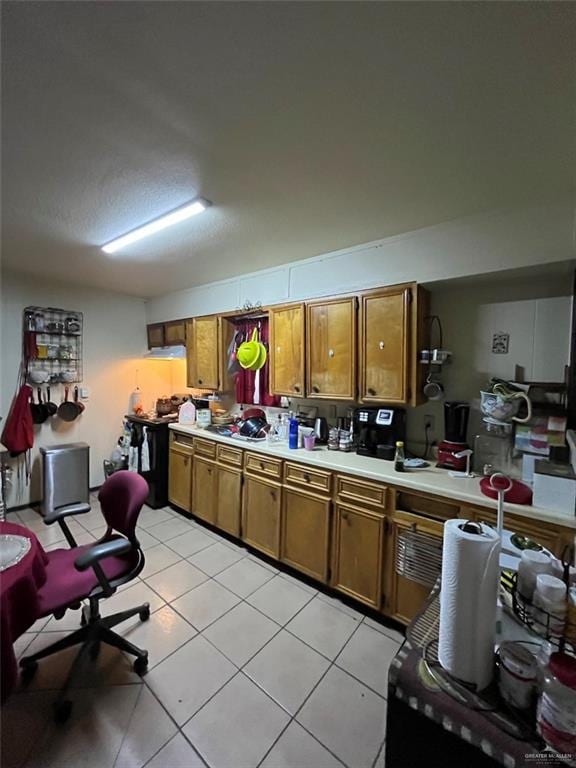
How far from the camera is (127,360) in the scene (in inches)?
166

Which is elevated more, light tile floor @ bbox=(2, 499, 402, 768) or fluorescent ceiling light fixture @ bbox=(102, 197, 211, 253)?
fluorescent ceiling light fixture @ bbox=(102, 197, 211, 253)

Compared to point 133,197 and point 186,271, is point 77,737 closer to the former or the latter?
point 133,197

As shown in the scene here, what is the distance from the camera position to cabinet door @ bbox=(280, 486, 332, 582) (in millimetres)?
2229

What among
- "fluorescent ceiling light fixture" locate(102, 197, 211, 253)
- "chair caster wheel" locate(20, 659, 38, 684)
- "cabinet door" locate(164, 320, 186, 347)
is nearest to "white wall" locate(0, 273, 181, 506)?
"cabinet door" locate(164, 320, 186, 347)

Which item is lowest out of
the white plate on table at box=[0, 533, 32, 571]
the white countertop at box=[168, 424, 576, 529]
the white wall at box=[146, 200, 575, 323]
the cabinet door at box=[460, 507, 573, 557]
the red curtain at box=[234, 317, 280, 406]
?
the white plate on table at box=[0, 533, 32, 571]

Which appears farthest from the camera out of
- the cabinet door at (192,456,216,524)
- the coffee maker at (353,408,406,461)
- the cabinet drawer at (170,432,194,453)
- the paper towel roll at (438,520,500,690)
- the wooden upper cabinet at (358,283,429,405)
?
the cabinet drawer at (170,432,194,453)

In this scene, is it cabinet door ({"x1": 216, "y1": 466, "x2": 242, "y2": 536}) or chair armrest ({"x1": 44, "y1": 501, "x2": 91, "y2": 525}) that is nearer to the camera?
chair armrest ({"x1": 44, "y1": 501, "x2": 91, "y2": 525})

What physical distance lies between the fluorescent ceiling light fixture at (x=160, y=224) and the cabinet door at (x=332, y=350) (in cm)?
113

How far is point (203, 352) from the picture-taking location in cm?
353

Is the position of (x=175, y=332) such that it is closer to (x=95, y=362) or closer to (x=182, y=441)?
(x=95, y=362)

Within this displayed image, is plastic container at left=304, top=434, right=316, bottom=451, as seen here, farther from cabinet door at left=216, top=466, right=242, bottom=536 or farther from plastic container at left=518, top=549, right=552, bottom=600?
plastic container at left=518, top=549, right=552, bottom=600

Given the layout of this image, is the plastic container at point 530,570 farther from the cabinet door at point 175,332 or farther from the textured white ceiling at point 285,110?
the cabinet door at point 175,332

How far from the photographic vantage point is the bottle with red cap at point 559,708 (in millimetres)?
577

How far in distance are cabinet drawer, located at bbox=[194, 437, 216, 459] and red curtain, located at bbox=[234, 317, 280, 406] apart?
1.98ft
